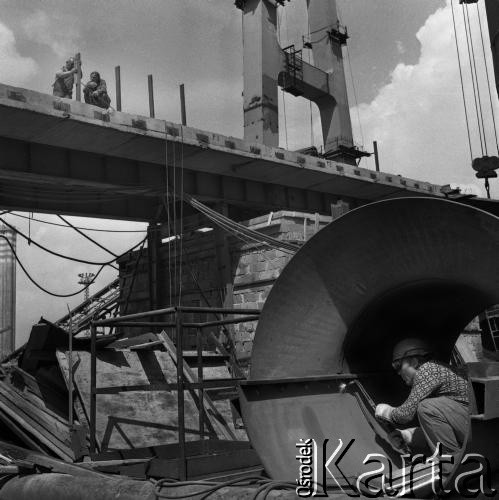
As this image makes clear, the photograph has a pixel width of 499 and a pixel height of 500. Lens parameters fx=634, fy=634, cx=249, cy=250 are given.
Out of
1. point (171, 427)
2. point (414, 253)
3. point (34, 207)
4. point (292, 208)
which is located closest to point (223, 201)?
point (292, 208)

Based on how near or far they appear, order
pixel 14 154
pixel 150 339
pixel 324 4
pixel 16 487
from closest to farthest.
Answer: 1. pixel 16 487
2. pixel 150 339
3. pixel 14 154
4. pixel 324 4

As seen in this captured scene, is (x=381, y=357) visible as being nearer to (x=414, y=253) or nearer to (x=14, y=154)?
(x=414, y=253)

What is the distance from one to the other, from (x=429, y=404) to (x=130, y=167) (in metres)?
12.3

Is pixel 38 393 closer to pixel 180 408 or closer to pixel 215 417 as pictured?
pixel 215 417

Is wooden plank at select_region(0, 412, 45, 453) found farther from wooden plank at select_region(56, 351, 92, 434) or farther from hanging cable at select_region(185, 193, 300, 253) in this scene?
hanging cable at select_region(185, 193, 300, 253)

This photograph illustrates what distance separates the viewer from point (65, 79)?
52.3 ft

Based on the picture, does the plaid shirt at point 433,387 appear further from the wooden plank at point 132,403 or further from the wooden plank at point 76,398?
the wooden plank at point 76,398

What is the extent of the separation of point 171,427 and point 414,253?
406 centimetres

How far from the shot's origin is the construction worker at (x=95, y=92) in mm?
15836

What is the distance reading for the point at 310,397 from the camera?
3.84 m

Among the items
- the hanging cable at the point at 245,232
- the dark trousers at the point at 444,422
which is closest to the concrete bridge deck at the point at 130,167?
the hanging cable at the point at 245,232

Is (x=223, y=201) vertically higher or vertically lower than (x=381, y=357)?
higher

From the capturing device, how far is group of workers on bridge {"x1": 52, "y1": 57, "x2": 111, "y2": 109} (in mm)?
15859

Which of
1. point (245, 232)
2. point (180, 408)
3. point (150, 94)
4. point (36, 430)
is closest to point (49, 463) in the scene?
point (180, 408)
